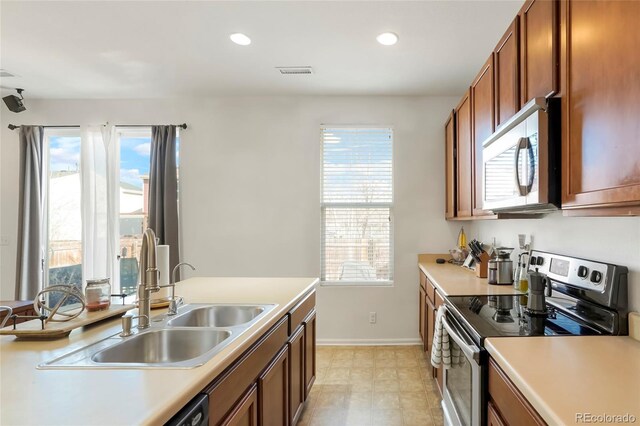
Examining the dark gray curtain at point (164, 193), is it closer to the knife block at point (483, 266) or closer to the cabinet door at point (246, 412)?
the cabinet door at point (246, 412)

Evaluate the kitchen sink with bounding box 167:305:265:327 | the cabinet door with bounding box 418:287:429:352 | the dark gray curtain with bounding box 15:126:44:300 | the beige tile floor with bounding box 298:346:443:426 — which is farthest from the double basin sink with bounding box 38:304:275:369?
the dark gray curtain with bounding box 15:126:44:300

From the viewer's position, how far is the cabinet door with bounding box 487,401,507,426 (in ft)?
3.72

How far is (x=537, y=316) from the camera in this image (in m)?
1.55

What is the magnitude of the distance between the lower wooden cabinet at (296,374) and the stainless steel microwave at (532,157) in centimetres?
134

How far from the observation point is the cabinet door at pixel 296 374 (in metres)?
1.92

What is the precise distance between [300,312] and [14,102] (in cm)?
390

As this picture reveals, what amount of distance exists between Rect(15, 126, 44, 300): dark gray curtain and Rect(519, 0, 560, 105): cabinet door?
4642 mm

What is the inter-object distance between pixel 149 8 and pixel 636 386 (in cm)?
290

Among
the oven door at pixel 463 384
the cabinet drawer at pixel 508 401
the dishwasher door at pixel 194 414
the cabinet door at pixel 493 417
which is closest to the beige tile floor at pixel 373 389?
the oven door at pixel 463 384

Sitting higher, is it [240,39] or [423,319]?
[240,39]

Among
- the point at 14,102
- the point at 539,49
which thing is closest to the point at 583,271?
the point at 539,49

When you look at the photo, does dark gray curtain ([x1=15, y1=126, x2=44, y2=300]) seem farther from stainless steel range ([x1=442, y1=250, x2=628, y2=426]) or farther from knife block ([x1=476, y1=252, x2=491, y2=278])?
knife block ([x1=476, y1=252, x2=491, y2=278])

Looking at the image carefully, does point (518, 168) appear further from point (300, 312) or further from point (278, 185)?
point (278, 185)

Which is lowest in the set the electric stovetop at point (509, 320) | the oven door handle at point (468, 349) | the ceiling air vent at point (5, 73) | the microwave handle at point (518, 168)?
the oven door handle at point (468, 349)
